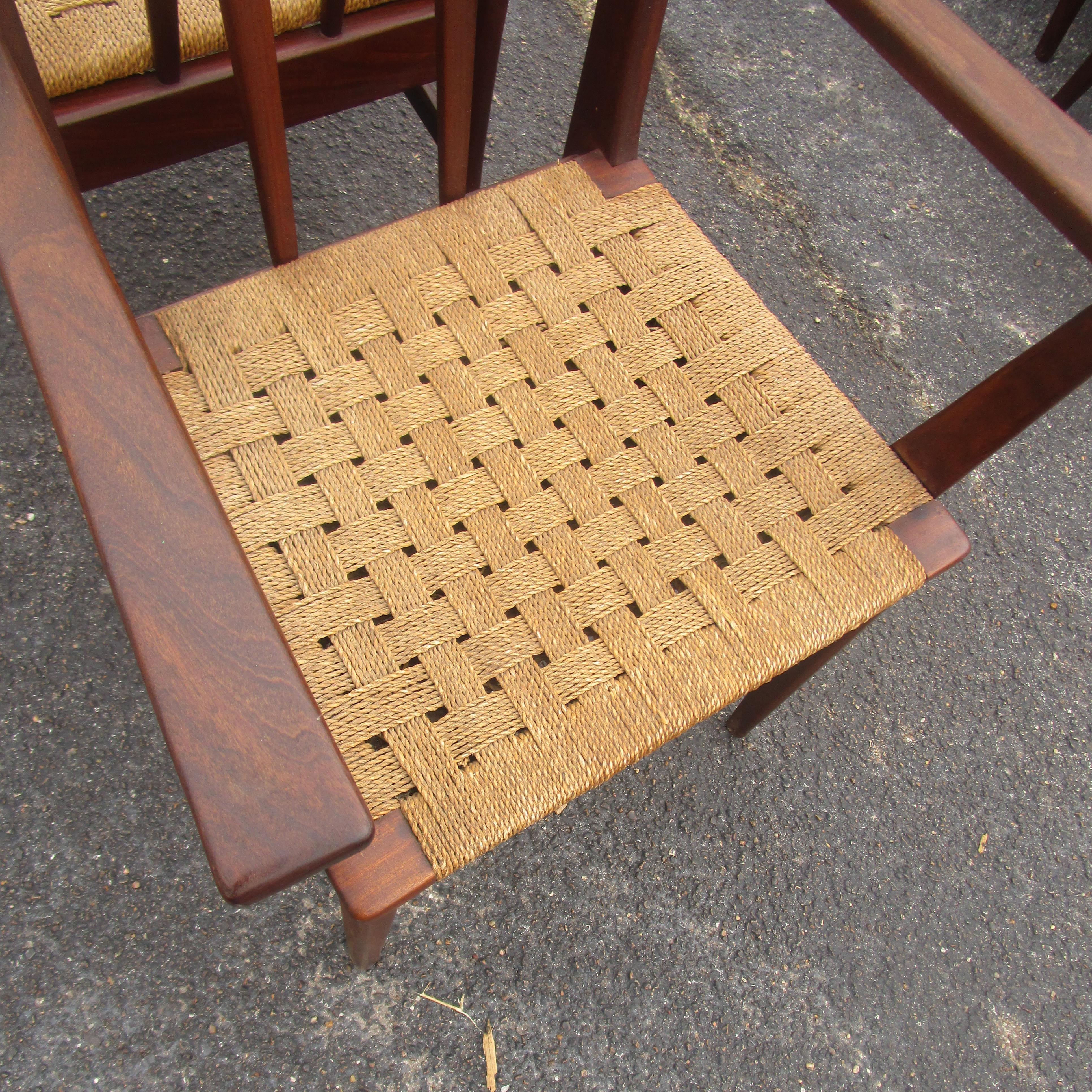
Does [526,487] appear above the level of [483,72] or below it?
below

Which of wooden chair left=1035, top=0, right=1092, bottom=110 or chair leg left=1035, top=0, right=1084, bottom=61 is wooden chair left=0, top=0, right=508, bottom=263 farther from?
chair leg left=1035, top=0, right=1084, bottom=61

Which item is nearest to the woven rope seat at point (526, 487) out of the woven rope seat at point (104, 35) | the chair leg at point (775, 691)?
the chair leg at point (775, 691)

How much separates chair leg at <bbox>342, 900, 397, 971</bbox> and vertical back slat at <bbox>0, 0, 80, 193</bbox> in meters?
0.58

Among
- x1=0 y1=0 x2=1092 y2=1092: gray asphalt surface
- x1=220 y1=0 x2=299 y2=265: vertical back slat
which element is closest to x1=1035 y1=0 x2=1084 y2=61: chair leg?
x1=0 y1=0 x2=1092 y2=1092: gray asphalt surface

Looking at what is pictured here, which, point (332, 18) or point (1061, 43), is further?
point (1061, 43)

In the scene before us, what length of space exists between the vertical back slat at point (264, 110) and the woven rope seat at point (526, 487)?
42 millimetres

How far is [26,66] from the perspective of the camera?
641mm

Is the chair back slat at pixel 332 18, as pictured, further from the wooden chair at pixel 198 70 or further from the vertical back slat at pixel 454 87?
the vertical back slat at pixel 454 87

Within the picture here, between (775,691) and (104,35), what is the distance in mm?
→ 981

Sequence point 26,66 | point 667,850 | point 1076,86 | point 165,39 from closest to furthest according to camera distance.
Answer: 1. point 26,66
2. point 165,39
3. point 667,850
4. point 1076,86

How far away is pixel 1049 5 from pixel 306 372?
81.1 inches

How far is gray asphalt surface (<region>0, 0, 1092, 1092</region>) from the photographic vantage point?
102 cm

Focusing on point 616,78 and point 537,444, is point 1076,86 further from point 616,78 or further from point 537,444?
point 537,444

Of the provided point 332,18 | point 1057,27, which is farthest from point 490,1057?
point 1057,27
